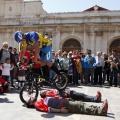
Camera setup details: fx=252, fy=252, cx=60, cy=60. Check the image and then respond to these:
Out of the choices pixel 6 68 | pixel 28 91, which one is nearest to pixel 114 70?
pixel 6 68

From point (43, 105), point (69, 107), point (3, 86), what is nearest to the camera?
point (69, 107)

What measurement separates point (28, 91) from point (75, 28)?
69.9 ft

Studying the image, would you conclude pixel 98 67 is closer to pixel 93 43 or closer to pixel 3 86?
pixel 3 86

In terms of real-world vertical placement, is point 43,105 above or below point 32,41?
below

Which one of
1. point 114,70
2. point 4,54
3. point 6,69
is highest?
point 4,54

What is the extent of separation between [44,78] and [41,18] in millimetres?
21444

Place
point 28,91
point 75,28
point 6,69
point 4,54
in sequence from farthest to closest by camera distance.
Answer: point 75,28 → point 4,54 → point 6,69 → point 28,91

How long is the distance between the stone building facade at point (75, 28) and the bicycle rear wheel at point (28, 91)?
67.7 feet

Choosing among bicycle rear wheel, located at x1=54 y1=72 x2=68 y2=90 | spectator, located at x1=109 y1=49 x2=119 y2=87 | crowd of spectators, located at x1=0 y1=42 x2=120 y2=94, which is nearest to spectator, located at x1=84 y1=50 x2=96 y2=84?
crowd of spectators, located at x1=0 y1=42 x2=120 y2=94

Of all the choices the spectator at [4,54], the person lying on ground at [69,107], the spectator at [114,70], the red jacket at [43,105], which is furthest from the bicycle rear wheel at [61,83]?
the spectator at [114,70]

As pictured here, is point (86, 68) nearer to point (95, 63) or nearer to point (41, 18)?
point (95, 63)

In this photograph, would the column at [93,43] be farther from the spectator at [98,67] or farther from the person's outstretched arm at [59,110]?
the person's outstretched arm at [59,110]

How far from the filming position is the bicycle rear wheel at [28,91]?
617 centimetres

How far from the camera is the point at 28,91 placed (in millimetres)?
6262
